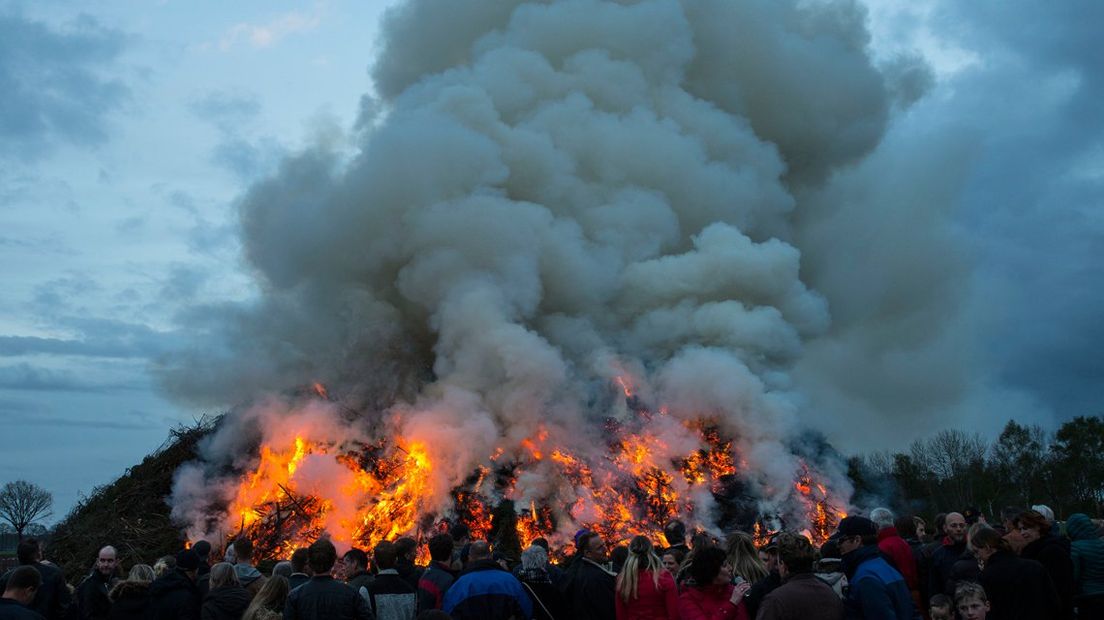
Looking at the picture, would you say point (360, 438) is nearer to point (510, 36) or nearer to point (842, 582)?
point (510, 36)

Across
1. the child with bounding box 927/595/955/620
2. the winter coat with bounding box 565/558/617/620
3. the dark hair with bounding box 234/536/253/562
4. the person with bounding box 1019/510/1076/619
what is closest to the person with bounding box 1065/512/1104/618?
the person with bounding box 1019/510/1076/619

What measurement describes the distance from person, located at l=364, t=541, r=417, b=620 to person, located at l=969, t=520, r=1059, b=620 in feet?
17.9

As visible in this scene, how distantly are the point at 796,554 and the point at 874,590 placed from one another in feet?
3.75

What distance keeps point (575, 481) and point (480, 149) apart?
1084cm

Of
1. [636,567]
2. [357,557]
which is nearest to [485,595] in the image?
[636,567]

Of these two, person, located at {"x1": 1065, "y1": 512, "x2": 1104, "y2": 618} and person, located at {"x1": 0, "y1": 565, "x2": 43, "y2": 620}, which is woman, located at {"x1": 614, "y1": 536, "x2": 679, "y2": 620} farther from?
person, located at {"x1": 0, "y1": 565, "x2": 43, "y2": 620}

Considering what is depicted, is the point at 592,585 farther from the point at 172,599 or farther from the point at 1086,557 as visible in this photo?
the point at 1086,557

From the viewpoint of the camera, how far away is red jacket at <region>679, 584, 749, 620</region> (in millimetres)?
7453

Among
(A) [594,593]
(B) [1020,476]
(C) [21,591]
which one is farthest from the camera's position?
(B) [1020,476]

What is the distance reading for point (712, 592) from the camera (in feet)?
24.6

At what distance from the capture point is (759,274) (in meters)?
29.1

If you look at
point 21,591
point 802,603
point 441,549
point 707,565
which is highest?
point 441,549

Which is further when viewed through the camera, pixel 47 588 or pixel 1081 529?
pixel 47 588

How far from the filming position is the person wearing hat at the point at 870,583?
7.20m
